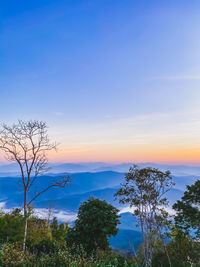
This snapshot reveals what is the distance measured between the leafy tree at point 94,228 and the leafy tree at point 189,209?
3176mm

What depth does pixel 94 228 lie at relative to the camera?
10477 mm

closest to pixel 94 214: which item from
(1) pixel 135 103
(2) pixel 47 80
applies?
(2) pixel 47 80

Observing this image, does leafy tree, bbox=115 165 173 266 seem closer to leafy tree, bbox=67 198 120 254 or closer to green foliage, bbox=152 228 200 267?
green foliage, bbox=152 228 200 267

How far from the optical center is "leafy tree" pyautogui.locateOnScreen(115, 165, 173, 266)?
36.1 ft

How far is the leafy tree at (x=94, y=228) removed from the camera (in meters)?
10.5

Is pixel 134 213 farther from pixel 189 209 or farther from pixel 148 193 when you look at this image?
pixel 189 209

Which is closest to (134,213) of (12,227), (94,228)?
(94,228)

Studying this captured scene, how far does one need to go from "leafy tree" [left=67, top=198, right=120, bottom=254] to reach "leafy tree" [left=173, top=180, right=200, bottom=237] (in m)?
3.18

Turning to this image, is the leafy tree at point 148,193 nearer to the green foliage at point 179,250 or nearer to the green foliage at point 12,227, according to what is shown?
the green foliage at point 179,250

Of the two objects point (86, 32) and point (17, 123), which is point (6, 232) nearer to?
point (17, 123)

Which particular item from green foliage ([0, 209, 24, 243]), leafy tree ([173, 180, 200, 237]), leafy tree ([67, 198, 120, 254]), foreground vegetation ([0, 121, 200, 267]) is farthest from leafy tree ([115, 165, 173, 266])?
green foliage ([0, 209, 24, 243])

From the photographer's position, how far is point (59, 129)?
803 inches

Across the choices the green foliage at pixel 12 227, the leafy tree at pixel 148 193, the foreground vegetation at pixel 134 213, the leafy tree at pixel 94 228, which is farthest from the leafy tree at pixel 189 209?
the green foliage at pixel 12 227

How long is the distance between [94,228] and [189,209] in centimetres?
463
